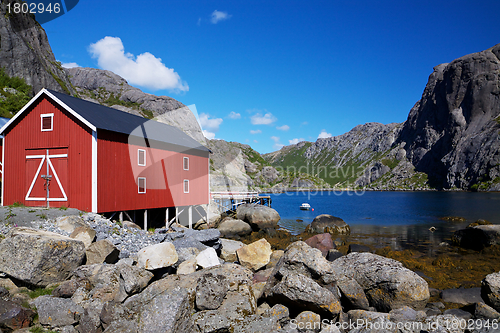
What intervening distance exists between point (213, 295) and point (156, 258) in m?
3.84

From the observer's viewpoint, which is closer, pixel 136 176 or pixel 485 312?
pixel 485 312

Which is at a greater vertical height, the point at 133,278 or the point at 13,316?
the point at 133,278

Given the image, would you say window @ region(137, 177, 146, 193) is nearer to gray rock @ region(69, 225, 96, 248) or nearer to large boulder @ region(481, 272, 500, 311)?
gray rock @ region(69, 225, 96, 248)

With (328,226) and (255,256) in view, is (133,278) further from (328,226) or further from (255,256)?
(328,226)

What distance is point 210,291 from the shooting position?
26.7 ft

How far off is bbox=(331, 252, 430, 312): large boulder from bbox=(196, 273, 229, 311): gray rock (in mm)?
4219

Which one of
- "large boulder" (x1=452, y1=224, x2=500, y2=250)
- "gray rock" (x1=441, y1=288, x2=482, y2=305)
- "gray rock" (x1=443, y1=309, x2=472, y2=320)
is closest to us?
"gray rock" (x1=443, y1=309, x2=472, y2=320)

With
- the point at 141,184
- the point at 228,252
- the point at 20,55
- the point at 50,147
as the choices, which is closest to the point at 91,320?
the point at 228,252

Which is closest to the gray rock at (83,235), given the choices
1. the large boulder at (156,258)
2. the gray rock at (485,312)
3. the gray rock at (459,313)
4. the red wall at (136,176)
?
the large boulder at (156,258)

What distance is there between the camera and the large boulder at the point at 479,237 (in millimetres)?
21719

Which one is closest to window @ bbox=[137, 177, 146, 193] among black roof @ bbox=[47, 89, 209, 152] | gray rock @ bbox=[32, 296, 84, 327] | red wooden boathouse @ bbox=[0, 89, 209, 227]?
red wooden boathouse @ bbox=[0, 89, 209, 227]

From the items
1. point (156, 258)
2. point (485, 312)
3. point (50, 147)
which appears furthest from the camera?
point (50, 147)

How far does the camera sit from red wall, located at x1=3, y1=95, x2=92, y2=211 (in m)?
18.5

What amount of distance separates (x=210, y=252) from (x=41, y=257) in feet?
19.4
